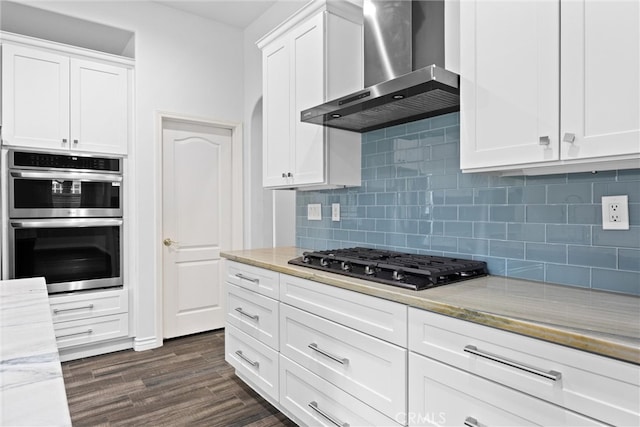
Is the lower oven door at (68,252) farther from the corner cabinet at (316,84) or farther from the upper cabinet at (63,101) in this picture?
the corner cabinet at (316,84)

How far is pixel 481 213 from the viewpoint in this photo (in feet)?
6.30

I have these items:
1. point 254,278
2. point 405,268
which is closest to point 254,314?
point 254,278

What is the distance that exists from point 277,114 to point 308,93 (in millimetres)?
399

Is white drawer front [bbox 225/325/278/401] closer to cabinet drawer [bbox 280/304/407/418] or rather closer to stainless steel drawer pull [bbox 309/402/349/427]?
cabinet drawer [bbox 280/304/407/418]

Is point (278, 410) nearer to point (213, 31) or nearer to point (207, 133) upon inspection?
point (207, 133)

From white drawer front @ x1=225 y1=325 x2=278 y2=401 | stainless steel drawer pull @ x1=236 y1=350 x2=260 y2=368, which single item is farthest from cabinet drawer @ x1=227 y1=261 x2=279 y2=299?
stainless steel drawer pull @ x1=236 y1=350 x2=260 y2=368

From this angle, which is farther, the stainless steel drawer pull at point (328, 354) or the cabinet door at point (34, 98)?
the cabinet door at point (34, 98)

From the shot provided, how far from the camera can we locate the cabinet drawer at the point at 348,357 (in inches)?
60.1

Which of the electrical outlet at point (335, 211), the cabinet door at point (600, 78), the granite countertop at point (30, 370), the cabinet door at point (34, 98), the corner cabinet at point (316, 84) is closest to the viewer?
the granite countertop at point (30, 370)

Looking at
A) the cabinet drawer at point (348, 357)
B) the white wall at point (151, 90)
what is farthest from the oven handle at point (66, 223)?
the cabinet drawer at point (348, 357)

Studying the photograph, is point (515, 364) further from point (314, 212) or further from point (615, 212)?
point (314, 212)

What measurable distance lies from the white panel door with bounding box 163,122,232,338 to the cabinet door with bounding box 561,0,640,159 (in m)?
3.39

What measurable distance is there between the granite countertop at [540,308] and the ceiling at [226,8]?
301cm

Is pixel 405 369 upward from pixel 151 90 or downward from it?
downward
